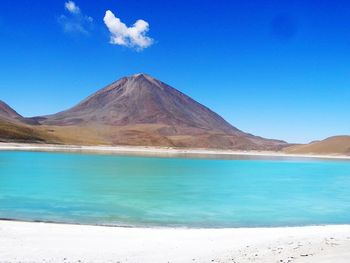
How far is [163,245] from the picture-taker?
10281 millimetres

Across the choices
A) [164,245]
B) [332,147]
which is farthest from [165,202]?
[332,147]

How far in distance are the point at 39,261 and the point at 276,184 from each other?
2563 centimetres

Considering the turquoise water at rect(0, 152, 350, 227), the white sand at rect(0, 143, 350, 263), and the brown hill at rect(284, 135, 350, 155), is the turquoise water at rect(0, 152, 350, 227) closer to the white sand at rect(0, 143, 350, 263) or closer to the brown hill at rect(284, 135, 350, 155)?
the white sand at rect(0, 143, 350, 263)

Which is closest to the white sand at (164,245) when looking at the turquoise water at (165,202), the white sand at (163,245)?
the white sand at (163,245)

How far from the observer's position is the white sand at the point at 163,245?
9023 mm

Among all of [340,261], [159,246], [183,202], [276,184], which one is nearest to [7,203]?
[183,202]

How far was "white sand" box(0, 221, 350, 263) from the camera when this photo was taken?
9023mm

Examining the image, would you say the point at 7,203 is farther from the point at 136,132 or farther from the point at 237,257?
the point at 136,132

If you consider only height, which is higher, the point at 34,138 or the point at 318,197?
the point at 34,138

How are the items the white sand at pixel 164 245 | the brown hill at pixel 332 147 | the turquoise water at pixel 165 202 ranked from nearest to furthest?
the white sand at pixel 164 245 → the turquoise water at pixel 165 202 → the brown hill at pixel 332 147

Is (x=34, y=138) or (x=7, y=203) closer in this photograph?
(x=7, y=203)

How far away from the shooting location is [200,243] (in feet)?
35.0

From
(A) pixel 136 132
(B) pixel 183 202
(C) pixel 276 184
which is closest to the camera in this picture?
(B) pixel 183 202

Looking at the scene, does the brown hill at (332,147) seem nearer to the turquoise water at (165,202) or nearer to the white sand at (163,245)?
the turquoise water at (165,202)
